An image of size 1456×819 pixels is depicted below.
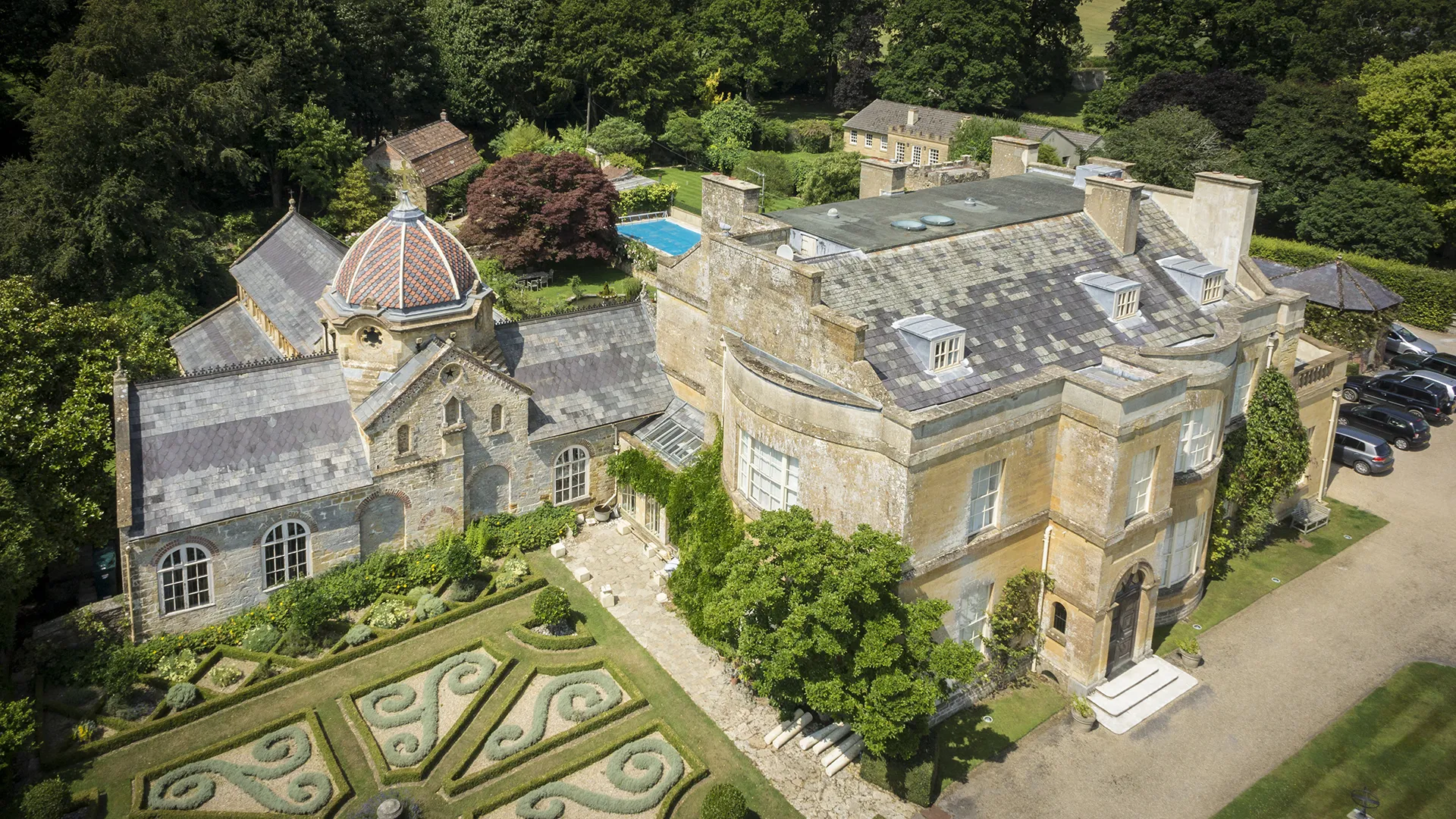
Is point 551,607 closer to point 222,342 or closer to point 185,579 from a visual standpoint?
point 185,579

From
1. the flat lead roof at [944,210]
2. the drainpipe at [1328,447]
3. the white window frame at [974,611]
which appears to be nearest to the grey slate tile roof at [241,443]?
the flat lead roof at [944,210]

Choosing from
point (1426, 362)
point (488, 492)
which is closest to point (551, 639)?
point (488, 492)

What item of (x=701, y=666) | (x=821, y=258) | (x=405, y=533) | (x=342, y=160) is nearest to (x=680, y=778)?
(x=701, y=666)

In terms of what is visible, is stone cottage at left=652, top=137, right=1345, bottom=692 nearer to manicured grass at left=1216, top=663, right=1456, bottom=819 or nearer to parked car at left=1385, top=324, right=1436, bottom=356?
manicured grass at left=1216, top=663, right=1456, bottom=819

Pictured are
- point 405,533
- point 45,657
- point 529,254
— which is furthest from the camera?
point 529,254

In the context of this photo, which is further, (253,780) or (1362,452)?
(1362,452)

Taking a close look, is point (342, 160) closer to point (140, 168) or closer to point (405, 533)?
point (140, 168)
